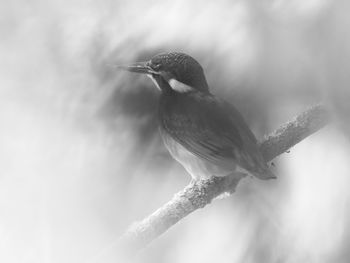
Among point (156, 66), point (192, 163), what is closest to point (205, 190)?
point (192, 163)

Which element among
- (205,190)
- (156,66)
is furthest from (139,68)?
(205,190)

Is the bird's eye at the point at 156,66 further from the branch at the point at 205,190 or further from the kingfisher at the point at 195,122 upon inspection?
the branch at the point at 205,190

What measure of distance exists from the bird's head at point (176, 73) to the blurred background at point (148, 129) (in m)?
0.01

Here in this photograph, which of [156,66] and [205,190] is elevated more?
[156,66]

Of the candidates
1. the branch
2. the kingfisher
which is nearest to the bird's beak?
the kingfisher

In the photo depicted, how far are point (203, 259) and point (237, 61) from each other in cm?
21

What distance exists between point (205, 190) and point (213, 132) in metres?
0.06

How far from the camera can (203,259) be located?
52 centimetres

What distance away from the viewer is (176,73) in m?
0.51

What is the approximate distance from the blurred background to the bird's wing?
0.02 metres

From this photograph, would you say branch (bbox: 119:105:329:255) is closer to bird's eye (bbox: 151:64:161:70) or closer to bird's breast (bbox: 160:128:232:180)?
bird's breast (bbox: 160:128:232:180)

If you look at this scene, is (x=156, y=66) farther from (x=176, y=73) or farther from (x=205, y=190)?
(x=205, y=190)

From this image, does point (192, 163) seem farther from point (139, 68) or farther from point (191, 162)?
point (139, 68)

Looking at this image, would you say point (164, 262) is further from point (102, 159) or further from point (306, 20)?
point (306, 20)
